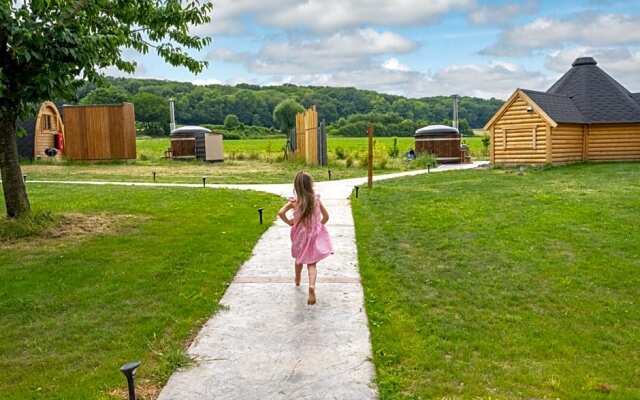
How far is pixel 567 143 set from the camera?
23266 millimetres

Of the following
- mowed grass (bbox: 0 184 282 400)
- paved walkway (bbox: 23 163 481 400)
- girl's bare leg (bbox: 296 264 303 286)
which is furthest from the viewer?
girl's bare leg (bbox: 296 264 303 286)

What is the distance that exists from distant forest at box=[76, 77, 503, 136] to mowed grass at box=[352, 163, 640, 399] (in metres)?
54.8

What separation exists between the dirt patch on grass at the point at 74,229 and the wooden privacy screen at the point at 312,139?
1418 centimetres

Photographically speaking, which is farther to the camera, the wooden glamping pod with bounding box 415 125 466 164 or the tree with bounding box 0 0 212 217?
the wooden glamping pod with bounding box 415 125 466 164

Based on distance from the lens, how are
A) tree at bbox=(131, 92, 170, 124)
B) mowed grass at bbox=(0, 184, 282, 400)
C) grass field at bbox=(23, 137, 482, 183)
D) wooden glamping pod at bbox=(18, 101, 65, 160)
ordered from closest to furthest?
mowed grass at bbox=(0, 184, 282, 400), grass field at bbox=(23, 137, 482, 183), wooden glamping pod at bbox=(18, 101, 65, 160), tree at bbox=(131, 92, 170, 124)

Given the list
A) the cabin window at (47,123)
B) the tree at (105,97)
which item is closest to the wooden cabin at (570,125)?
the cabin window at (47,123)

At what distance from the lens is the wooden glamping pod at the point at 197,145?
3116cm

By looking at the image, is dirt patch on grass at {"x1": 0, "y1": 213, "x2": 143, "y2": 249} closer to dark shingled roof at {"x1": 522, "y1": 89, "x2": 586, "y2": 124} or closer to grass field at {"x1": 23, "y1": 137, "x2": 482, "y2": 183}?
grass field at {"x1": 23, "y1": 137, "x2": 482, "y2": 183}

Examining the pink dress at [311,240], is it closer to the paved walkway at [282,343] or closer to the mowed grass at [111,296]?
the paved walkway at [282,343]

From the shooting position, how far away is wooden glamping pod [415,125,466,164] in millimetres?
29938

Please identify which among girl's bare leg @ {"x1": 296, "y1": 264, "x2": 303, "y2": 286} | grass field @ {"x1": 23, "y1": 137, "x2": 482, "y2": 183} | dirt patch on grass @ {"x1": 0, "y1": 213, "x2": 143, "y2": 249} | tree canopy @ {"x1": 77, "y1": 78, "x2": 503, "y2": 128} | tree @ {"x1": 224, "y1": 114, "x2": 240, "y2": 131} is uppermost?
tree canopy @ {"x1": 77, "y1": 78, "x2": 503, "y2": 128}

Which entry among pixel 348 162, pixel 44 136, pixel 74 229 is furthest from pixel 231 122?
pixel 74 229

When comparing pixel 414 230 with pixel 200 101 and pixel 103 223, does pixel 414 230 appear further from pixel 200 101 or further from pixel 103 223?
pixel 200 101

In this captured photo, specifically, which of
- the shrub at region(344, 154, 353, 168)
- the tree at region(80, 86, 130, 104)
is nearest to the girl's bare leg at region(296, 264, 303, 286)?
the shrub at region(344, 154, 353, 168)
